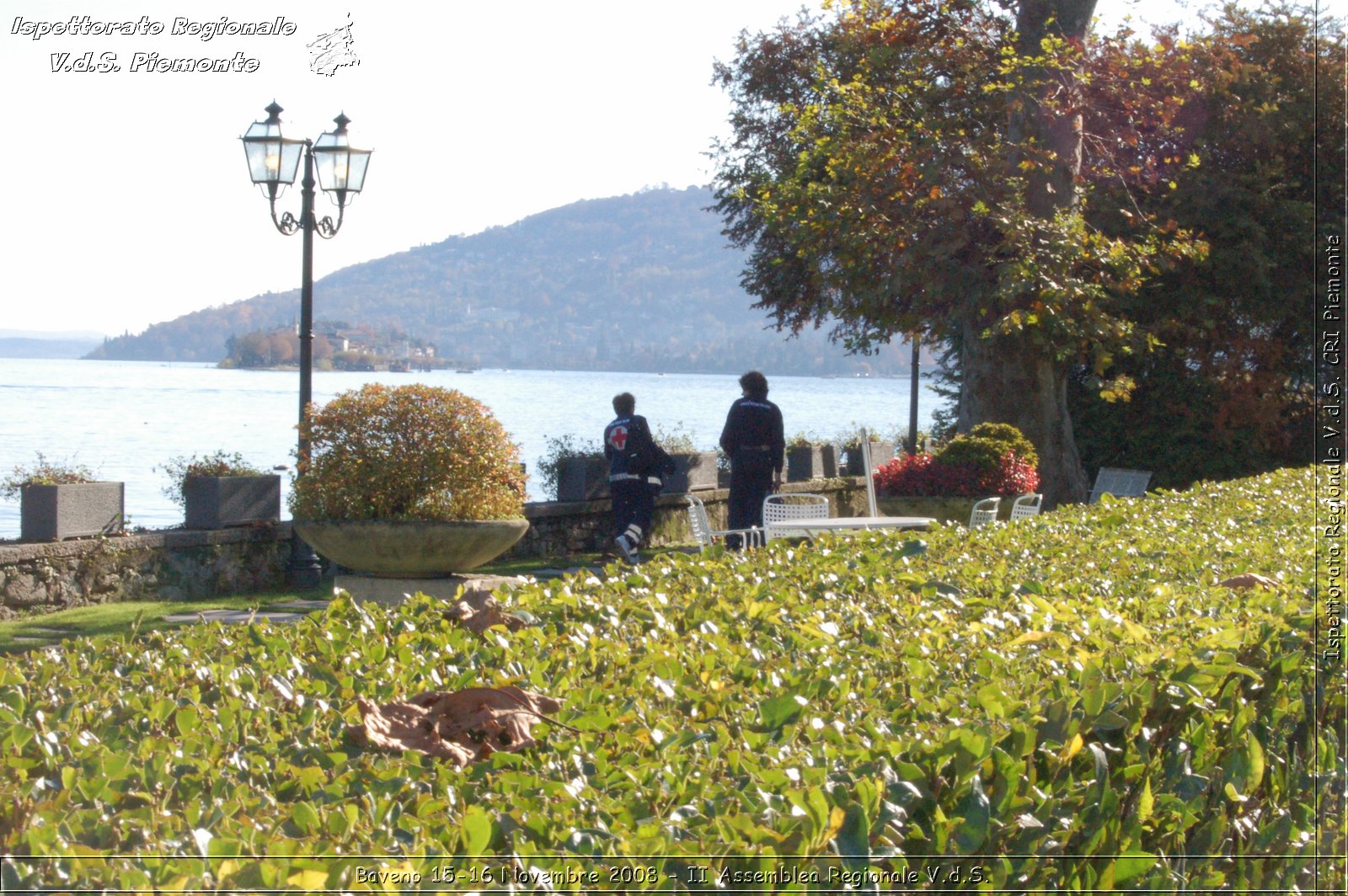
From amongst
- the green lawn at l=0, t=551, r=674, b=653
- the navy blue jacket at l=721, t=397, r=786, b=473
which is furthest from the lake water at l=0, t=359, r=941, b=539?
the navy blue jacket at l=721, t=397, r=786, b=473

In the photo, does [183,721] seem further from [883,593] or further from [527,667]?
[883,593]

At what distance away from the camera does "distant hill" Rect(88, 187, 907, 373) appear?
5575 cm

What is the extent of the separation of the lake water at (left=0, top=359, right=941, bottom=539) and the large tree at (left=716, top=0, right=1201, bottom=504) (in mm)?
4408

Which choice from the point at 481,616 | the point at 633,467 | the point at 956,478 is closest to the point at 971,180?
the point at 956,478

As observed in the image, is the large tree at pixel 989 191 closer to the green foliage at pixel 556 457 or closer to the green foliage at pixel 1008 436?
the green foliage at pixel 1008 436

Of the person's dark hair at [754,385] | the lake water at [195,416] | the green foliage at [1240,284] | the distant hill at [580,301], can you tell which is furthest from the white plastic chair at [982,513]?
the distant hill at [580,301]

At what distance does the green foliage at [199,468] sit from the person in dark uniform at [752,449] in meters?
4.57

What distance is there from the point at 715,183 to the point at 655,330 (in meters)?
68.8

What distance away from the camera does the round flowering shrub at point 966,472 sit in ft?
45.3

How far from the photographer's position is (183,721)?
2.12 meters

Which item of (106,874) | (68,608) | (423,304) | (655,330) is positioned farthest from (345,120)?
(655,330)

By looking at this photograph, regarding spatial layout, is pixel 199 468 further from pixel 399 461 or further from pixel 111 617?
pixel 399 461

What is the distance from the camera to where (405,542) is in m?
9.07

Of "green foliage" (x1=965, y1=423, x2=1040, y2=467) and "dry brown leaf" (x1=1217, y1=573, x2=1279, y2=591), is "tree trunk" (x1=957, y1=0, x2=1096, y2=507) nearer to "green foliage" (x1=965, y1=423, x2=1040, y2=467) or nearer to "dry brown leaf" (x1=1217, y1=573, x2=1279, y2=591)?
"green foliage" (x1=965, y1=423, x2=1040, y2=467)
